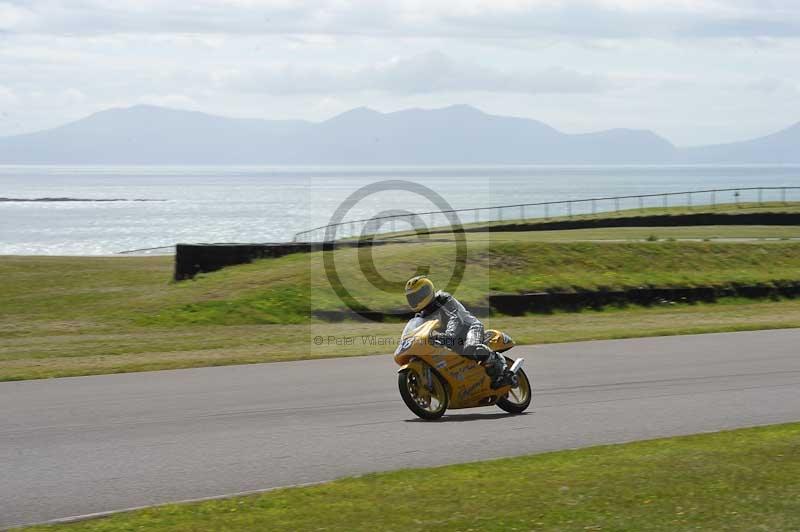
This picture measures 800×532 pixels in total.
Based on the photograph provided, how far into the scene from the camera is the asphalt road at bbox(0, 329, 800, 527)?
8.87m

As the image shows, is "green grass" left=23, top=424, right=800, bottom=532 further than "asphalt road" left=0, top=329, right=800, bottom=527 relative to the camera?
No

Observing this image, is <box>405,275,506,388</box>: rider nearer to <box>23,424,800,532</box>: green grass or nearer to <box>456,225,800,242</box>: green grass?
<box>23,424,800,532</box>: green grass

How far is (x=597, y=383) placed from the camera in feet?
46.4

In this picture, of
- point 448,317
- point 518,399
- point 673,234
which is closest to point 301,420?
point 448,317

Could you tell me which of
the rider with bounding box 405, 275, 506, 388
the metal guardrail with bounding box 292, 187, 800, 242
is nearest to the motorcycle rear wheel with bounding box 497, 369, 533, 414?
the rider with bounding box 405, 275, 506, 388

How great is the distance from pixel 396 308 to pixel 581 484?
15794 mm

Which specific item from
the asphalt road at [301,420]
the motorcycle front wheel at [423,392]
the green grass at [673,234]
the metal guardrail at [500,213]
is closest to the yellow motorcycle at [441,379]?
the motorcycle front wheel at [423,392]

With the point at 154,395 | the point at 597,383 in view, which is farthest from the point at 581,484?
the point at 154,395

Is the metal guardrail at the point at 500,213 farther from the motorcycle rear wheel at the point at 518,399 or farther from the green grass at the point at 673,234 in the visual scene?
the motorcycle rear wheel at the point at 518,399

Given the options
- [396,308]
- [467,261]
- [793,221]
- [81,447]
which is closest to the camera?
[81,447]

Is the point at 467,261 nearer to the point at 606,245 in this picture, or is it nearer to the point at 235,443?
the point at 606,245

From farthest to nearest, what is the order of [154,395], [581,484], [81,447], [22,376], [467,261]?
[467,261] → [22,376] → [154,395] → [81,447] → [581,484]

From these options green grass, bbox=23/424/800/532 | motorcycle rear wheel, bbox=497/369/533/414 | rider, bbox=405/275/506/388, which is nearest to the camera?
green grass, bbox=23/424/800/532

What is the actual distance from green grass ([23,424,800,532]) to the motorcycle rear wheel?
243cm
